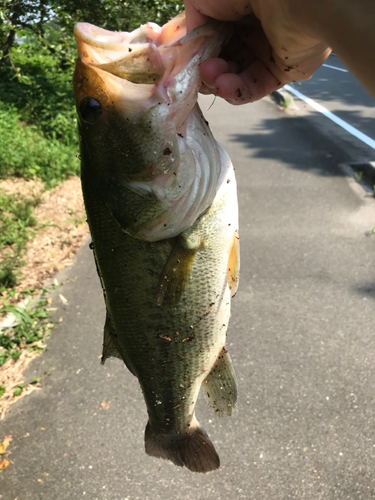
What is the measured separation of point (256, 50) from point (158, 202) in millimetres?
640

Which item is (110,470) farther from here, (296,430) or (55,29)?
(55,29)

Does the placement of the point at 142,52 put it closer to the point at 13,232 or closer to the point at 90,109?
the point at 90,109

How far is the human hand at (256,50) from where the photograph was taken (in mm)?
1153

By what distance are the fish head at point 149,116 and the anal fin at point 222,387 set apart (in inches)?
28.6

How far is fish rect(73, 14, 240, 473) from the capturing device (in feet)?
4.16

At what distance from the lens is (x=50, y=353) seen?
389 centimetres

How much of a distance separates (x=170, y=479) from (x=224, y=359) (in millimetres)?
1600

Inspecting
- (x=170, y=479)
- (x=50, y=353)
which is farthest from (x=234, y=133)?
(x=170, y=479)

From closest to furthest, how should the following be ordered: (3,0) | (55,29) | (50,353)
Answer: (50,353), (3,0), (55,29)

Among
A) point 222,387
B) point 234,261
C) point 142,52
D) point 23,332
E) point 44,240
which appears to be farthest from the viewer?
point 44,240

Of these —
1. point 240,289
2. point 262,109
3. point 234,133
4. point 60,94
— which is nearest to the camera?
point 240,289

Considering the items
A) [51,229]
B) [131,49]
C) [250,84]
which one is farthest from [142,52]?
[51,229]

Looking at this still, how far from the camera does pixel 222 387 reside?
6.15 ft

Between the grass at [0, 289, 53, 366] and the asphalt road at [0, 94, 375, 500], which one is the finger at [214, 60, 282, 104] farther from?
the grass at [0, 289, 53, 366]
